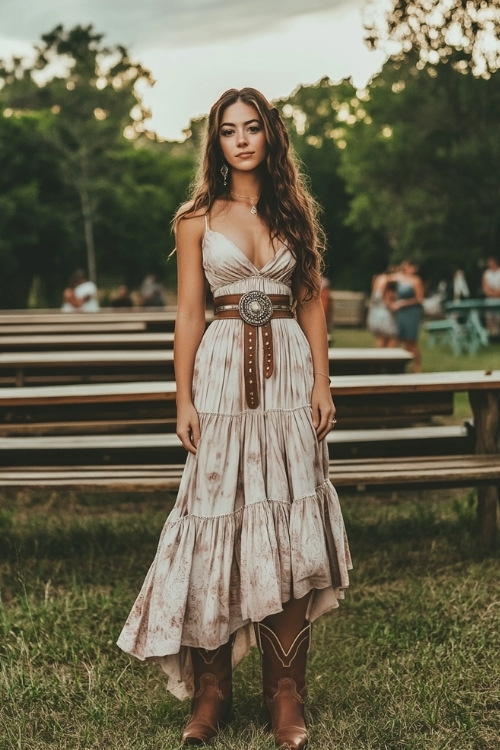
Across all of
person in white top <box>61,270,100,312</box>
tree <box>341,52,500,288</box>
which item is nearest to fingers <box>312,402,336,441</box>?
person in white top <box>61,270,100,312</box>

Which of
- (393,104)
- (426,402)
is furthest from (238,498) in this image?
(393,104)

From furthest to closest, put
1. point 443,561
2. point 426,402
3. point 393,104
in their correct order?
point 393,104
point 426,402
point 443,561

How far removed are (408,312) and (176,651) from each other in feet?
38.9

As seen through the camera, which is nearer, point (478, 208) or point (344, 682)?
point (344, 682)

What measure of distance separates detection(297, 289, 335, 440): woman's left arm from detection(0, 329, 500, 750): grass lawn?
99cm

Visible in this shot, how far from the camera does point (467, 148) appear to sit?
32125mm

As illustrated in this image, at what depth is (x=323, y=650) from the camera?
4.09 metres

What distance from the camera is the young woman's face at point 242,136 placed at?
323cm

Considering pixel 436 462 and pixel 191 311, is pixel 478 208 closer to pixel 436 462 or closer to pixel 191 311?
pixel 436 462

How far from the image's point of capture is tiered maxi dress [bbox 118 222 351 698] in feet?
10.2

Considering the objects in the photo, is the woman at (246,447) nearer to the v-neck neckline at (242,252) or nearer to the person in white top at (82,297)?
the v-neck neckline at (242,252)

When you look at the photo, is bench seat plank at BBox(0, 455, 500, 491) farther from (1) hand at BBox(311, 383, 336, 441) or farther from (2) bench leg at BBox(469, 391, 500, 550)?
(1) hand at BBox(311, 383, 336, 441)

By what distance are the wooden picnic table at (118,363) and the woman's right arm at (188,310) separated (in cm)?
379

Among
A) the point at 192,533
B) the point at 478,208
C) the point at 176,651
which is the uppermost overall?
the point at 478,208
